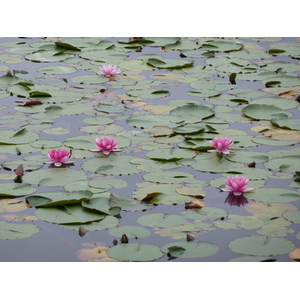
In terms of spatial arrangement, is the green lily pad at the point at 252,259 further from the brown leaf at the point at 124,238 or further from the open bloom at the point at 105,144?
the open bloom at the point at 105,144

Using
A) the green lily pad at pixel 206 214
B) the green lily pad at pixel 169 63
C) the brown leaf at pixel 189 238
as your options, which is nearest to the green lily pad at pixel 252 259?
the brown leaf at pixel 189 238

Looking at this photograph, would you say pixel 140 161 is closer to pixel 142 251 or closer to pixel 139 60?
pixel 142 251

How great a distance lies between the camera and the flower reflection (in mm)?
3203

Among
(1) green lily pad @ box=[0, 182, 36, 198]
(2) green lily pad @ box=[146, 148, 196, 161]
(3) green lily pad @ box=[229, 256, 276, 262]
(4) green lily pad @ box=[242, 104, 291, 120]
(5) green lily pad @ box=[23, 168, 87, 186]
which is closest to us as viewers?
(3) green lily pad @ box=[229, 256, 276, 262]

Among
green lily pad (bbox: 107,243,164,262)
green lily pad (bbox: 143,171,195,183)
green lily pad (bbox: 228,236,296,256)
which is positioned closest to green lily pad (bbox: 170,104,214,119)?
green lily pad (bbox: 143,171,195,183)

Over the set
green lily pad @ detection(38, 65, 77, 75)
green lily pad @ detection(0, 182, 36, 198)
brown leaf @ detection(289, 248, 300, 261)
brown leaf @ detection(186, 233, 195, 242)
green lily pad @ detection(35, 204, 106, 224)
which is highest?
green lily pad @ detection(38, 65, 77, 75)

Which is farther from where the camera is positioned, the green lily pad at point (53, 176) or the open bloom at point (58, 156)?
the open bloom at point (58, 156)

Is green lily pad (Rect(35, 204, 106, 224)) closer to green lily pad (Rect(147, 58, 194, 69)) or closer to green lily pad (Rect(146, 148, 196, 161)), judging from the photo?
green lily pad (Rect(146, 148, 196, 161))

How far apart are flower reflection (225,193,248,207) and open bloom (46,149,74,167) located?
875 millimetres

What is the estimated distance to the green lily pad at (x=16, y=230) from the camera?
2.90 metres

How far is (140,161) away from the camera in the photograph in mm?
3613

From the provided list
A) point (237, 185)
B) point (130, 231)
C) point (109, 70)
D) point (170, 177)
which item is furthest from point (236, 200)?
point (109, 70)

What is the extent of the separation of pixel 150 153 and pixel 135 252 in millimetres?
1034

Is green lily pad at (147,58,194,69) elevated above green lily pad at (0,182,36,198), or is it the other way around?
green lily pad at (147,58,194,69)
